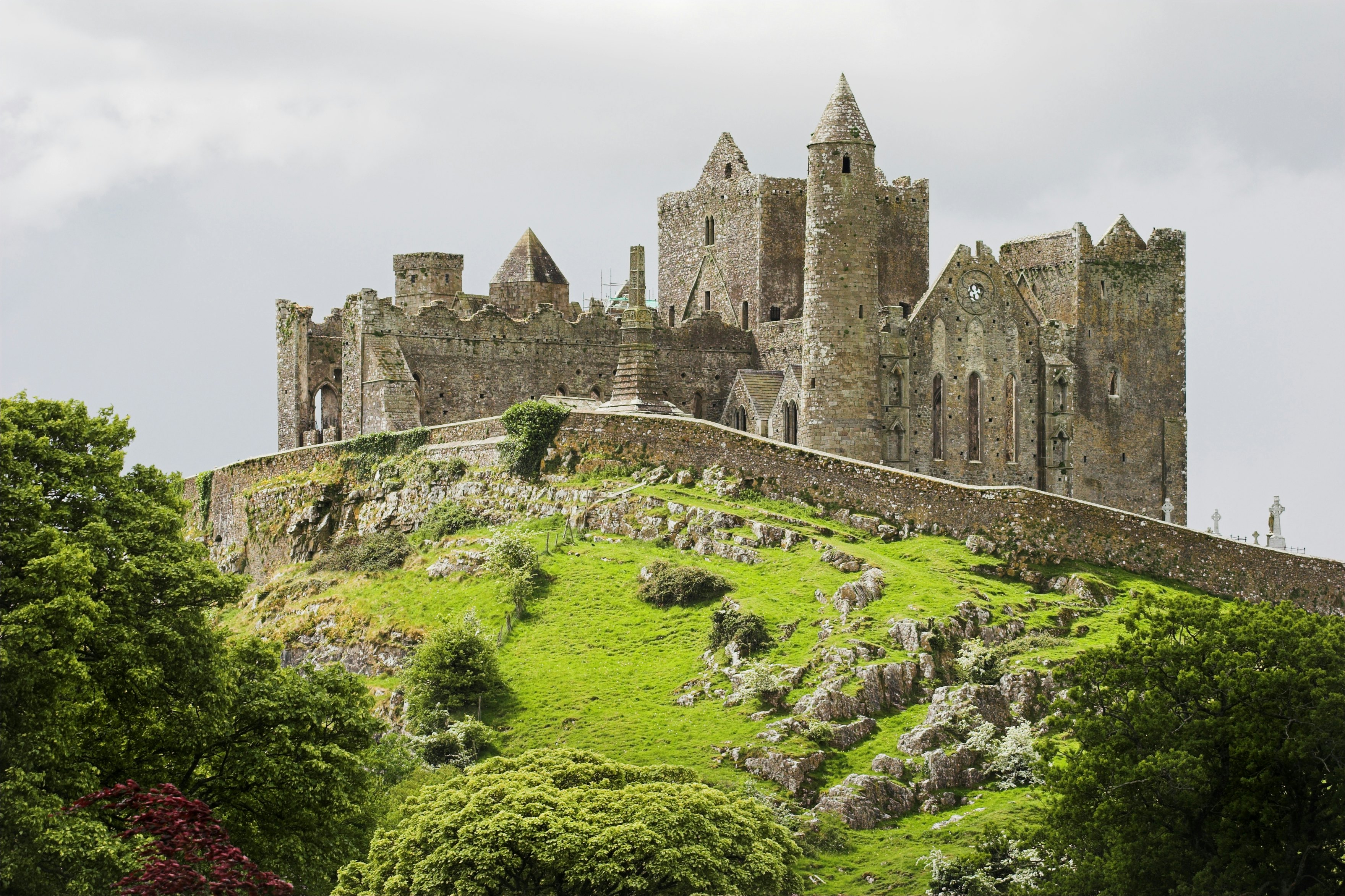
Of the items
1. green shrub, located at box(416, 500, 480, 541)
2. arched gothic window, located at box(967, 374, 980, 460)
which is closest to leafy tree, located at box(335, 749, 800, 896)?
green shrub, located at box(416, 500, 480, 541)

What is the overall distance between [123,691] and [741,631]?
16734 millimetres

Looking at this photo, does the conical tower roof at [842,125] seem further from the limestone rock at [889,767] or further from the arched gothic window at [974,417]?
the limestone rock at [889,767]

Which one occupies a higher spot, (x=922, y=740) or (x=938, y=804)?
(x=922, y=740)

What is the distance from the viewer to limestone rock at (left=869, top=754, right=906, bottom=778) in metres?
36.2

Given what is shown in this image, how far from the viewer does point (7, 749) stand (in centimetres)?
2520

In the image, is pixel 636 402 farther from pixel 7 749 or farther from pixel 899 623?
pixel 7 749

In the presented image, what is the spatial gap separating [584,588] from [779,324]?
2009cm

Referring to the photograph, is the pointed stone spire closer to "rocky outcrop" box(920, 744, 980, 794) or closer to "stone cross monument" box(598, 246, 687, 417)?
"stone cross monument" box(598, 246, 687, 417)

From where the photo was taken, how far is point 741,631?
4119 centimetres

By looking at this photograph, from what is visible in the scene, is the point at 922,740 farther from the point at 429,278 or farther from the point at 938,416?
the point at 429,278

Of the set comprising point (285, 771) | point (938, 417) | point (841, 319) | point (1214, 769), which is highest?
point (841, 319)

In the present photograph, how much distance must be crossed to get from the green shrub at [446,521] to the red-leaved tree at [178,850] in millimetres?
25897

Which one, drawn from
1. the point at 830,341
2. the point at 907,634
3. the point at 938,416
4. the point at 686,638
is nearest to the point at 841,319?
the point at 830,341

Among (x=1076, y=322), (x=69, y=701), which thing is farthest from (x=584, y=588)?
(x=1076, y=322)
